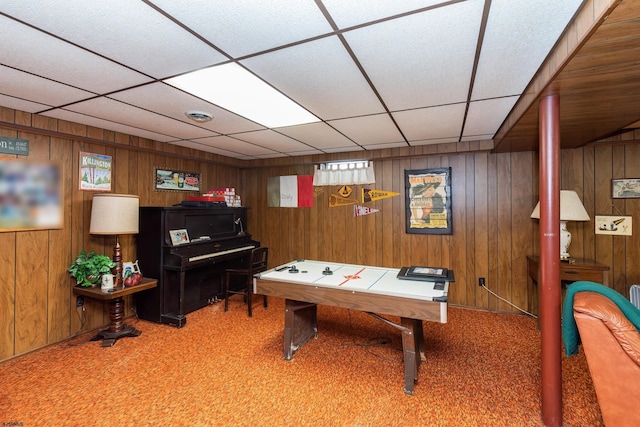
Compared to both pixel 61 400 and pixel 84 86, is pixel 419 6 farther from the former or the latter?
pixel 61 400

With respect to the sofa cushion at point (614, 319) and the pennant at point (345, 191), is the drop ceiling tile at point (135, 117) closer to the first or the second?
the pennant at point (345, 191)

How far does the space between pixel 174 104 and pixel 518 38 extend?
2443 mm

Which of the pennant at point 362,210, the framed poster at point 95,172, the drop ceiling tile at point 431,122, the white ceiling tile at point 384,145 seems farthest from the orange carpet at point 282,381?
the white ceiling tile at point 384,145

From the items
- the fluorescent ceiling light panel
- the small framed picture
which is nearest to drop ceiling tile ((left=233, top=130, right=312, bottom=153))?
the fluorescent ceiling light panel

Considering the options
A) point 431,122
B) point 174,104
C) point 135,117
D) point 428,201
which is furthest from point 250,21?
point 428,201

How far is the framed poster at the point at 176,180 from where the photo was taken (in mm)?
3948

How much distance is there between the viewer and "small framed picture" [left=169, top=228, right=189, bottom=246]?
11.6ft

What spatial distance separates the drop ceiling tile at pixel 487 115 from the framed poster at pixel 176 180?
12.2 feet

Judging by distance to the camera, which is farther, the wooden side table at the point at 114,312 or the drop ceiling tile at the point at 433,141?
the drop ceiling tile at the point at 433,141

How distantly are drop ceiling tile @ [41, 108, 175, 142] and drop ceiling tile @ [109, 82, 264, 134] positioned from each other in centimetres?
74

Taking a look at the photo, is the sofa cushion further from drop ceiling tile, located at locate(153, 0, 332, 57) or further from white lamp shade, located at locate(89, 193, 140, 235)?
white lamp shade, located at locate(89, 193, 140, 235)

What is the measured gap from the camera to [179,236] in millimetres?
3641

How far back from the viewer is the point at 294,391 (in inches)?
85.4

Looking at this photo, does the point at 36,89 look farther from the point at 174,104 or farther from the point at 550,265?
the point at 550,265
